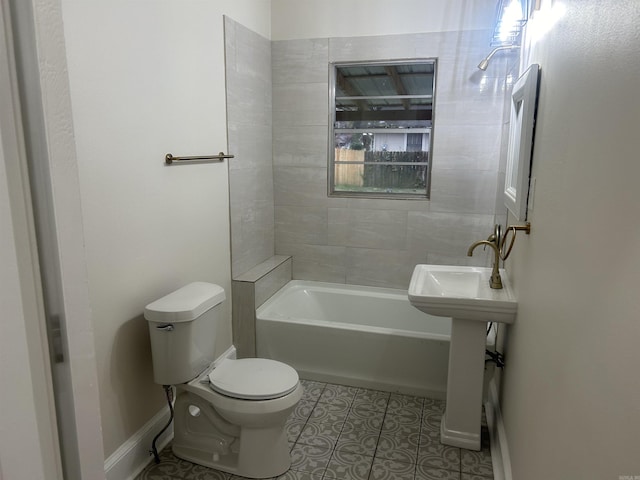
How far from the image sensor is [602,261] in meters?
0.91

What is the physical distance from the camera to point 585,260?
1017 millimetres

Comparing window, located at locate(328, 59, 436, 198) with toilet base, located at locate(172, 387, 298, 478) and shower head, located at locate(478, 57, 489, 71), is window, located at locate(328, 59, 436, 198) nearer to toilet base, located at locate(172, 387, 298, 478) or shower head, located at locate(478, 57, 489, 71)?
shower head, located at locate(478, 57, 489, 71)

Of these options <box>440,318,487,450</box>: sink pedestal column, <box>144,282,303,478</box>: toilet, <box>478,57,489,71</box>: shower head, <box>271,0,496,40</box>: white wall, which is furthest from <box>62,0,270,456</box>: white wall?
<box>478,57,489,71</box>: shower head

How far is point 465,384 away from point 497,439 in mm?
287

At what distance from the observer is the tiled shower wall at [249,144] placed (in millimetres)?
2854

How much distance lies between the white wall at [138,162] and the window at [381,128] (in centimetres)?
106

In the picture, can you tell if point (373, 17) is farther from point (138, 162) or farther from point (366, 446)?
point (366, 446)

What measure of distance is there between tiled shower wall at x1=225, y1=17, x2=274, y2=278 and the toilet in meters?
0.84

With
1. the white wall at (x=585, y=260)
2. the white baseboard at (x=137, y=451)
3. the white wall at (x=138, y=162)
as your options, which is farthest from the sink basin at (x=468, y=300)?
the white baseboard at (x=137, y=451)

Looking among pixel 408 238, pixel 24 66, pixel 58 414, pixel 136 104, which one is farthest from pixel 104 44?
pixel 408 238

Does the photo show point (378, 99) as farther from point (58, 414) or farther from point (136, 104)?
point (58, 414)

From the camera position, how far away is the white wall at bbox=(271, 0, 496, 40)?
3000 millimetres

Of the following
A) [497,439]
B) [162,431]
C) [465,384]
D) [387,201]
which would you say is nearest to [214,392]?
[162,431]

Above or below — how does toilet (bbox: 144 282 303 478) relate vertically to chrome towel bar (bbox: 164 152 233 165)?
below
